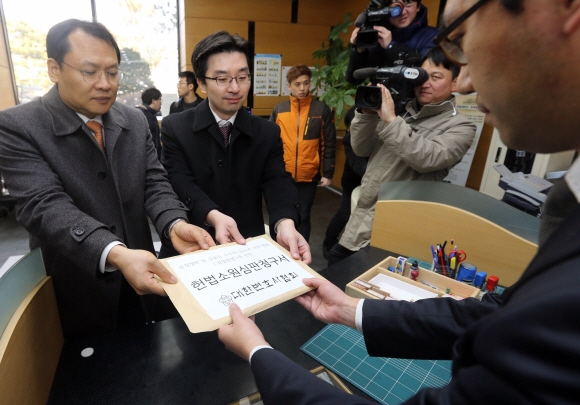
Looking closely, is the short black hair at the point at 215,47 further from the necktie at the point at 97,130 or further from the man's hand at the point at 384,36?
the man's hand at the point at 384,36

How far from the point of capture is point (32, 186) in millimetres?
1055

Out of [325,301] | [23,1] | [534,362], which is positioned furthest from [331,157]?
[23,1]

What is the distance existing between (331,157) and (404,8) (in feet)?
5.45

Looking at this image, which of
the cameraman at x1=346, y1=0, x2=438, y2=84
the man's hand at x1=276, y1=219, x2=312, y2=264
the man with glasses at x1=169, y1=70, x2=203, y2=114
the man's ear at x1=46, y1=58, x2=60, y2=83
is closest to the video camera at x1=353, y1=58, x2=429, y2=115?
the cameraman at x1=346, y1=0, x2=438, y2=84

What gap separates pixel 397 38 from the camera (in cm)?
216

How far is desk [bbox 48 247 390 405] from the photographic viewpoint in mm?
817

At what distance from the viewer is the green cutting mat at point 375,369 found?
33.8 inches

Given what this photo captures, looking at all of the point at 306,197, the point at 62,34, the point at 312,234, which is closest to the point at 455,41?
the point at 62,34

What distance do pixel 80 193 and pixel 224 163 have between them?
58cm

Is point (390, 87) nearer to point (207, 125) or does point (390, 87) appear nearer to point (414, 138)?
point (414, 138)

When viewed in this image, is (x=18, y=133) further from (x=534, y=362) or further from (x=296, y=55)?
(x=296, y=55)

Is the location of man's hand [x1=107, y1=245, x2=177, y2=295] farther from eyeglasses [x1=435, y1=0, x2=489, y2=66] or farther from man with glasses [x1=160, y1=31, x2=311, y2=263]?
eyeglasses [x1=435, y1=0, x2=489, y2=66]

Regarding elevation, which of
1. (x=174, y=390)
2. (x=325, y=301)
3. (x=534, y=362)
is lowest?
(x=174, y=390)

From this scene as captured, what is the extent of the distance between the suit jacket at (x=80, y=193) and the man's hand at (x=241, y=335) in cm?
47
